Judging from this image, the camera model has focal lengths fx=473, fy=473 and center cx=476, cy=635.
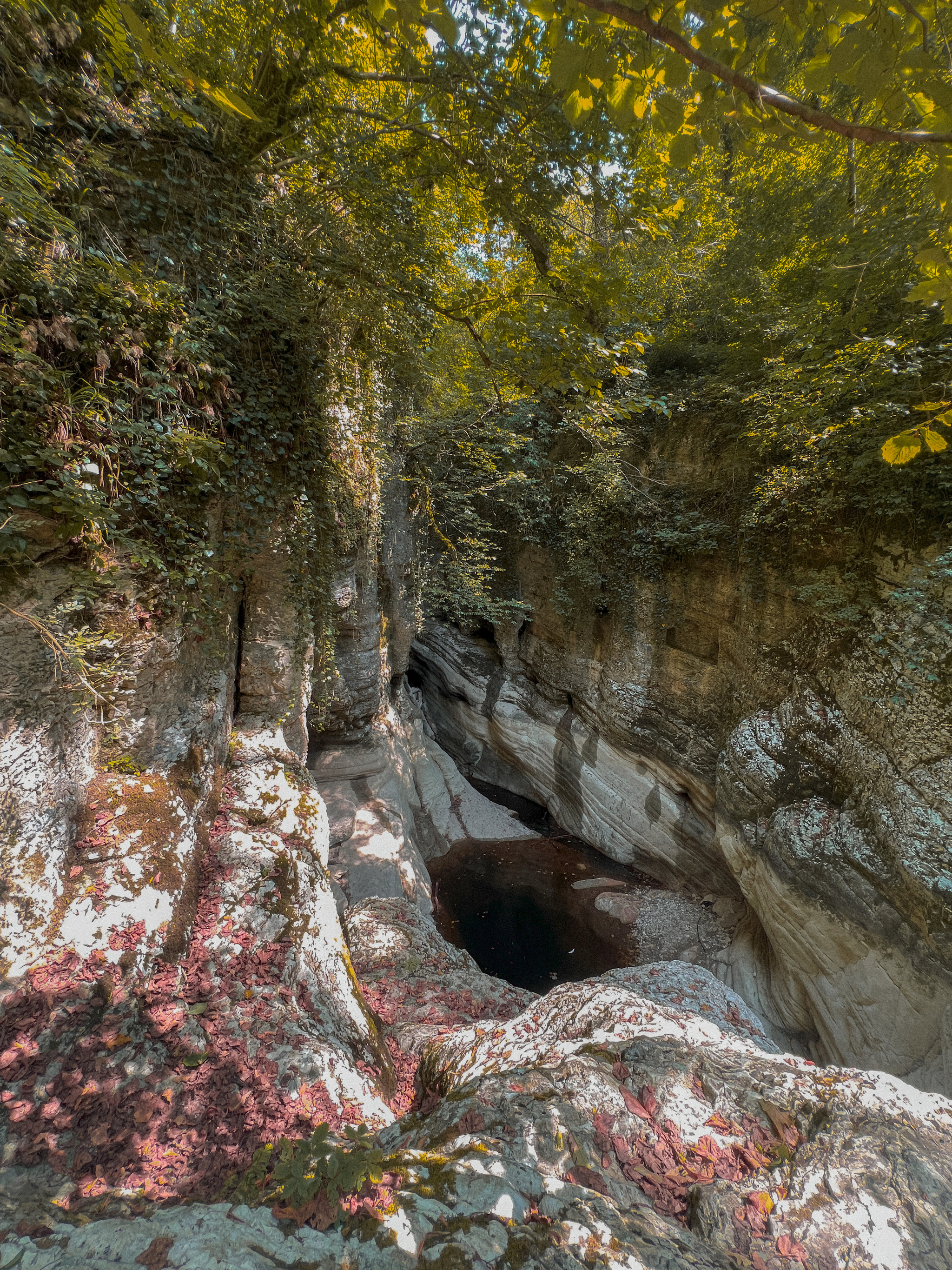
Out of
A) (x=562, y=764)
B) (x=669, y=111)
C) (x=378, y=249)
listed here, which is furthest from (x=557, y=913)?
(x=669, y=111)

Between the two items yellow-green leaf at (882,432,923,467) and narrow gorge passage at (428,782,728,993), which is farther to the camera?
narrow gorge passage at (428,782,728,993)

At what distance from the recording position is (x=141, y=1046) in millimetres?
2451

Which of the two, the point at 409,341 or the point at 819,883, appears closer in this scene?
the point at 409,341

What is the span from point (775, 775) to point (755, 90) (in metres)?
7.20

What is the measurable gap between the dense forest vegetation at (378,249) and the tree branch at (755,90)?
0.6 inches

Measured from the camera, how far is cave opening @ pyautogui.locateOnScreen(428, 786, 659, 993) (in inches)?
322

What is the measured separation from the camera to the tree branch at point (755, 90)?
149 centimetres

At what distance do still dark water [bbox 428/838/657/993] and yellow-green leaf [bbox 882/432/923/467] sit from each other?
831 cm

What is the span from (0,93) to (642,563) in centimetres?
895

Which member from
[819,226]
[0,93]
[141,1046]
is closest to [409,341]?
[0,93]

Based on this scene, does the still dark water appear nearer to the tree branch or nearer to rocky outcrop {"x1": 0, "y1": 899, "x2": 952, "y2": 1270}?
rocky outcrop {"x1": 0, "y1": 899, "x2": 952, "y2": 1270}

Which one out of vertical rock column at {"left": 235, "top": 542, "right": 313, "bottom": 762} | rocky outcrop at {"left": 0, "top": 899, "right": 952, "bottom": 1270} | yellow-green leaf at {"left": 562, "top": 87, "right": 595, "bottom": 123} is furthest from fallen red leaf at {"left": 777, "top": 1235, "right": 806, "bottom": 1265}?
vertical rock column at {"left": 235, "top": 542, "right": 313, "bottom": 762}

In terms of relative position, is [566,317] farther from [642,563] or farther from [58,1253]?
[642,563]

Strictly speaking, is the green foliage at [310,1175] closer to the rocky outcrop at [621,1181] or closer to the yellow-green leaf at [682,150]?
the rocky outcrop at [621,1181]
